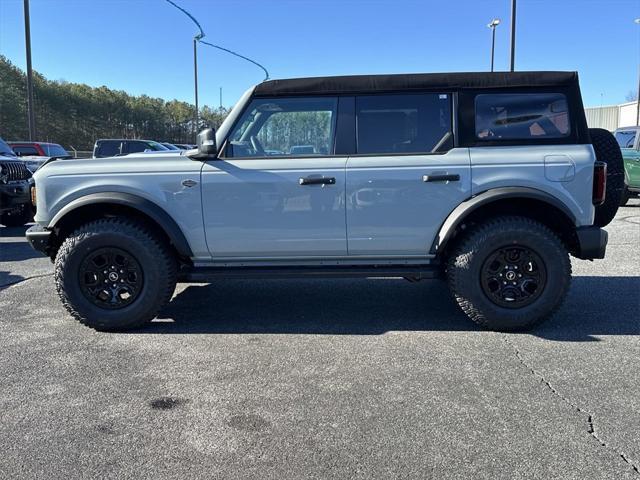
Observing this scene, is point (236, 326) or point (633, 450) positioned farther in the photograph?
point (236, 326)

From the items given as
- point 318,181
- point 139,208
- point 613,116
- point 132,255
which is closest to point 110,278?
point 132,255

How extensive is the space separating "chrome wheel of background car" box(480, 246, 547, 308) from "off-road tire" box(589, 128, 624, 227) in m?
0.93

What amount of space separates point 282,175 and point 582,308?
3.05 metres

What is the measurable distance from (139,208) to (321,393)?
82.9 inches

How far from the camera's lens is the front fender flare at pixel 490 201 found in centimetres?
Result: 407

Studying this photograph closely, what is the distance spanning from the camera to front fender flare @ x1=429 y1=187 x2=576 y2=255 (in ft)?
13.4

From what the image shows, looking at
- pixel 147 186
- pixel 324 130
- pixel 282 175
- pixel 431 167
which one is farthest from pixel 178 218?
pixel 431 167

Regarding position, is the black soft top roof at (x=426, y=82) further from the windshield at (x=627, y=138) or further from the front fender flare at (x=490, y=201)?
the windshield at (x=627, y=138)

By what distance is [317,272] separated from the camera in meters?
4.33

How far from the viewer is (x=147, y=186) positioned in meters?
4.26

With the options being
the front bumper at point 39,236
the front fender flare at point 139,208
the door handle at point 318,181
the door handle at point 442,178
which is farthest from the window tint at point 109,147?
the door handle at point 442,178

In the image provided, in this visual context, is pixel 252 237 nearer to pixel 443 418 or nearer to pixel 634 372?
pixel 443 418

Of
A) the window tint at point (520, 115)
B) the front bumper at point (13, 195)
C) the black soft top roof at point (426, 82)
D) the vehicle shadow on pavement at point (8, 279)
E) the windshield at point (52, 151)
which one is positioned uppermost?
the windshield at point (52, 151)

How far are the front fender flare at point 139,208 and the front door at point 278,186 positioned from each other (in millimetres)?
246
